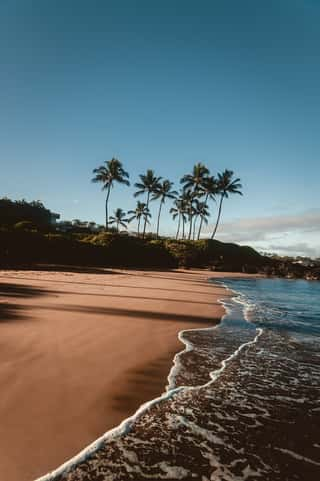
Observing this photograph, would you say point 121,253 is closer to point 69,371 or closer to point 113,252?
point 113,252

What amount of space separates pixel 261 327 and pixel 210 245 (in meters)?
41.8

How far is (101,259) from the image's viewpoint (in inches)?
1310

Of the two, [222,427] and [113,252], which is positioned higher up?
[113,252]

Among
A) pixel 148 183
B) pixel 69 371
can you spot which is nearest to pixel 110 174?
pixel 148 183

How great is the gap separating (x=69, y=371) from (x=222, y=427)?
7.45 feet

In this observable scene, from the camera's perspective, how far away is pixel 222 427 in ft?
10.4

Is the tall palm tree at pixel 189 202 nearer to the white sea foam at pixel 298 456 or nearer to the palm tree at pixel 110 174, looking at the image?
the palm tree at pixel 110 174

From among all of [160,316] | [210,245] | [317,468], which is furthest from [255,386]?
[210,245]

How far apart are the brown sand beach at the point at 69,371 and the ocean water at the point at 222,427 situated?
0.25m

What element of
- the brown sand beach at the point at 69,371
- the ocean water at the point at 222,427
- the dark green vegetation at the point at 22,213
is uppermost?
the dark green vegetation at the point at 22,213

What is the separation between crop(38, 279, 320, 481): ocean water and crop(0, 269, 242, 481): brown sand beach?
250mm

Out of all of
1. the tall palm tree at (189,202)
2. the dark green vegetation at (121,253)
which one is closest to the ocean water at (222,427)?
the dark green vegetation at (121,253)

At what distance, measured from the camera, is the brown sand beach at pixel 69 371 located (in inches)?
102

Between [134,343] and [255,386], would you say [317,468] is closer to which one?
[255,386]
